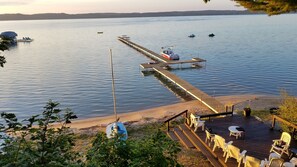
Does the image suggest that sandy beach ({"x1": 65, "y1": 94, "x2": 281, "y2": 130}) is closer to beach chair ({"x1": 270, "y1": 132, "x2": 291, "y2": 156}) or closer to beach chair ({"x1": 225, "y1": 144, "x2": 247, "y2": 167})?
beach chair ({"x1": 270, "y1": 132, "x2": 291, "y2": 156})

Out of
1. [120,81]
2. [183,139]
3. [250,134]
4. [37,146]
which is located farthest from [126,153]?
[120,81]

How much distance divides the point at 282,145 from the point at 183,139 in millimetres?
4075

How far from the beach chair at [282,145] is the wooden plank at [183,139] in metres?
3.20

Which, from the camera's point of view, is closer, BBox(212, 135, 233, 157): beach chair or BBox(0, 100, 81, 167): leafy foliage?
BBox(0, 100, 81, 167): leafy foliage

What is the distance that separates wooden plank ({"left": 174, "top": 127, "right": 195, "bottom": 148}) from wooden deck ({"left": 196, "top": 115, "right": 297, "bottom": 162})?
58 centimetres

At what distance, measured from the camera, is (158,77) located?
37031mm

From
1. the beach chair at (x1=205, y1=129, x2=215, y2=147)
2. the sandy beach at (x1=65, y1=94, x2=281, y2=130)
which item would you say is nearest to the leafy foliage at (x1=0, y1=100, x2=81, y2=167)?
the beach chair at (x1=205, y1=129, x2=215, y2=147)

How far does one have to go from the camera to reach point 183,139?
40.6 ft

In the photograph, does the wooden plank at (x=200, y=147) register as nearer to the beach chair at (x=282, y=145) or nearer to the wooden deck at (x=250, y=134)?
the wooden deck at (x=250, y=134)

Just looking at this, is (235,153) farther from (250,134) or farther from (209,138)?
(250,134)

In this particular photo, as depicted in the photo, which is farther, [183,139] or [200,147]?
[183,139]

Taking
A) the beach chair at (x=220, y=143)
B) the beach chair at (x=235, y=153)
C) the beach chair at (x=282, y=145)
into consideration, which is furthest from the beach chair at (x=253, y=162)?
the beach chair at (x=282, y=145)

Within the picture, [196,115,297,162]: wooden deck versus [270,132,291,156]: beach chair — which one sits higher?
[270,132,291,156]: beach chair

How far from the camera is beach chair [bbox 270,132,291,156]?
9492 millimetres
